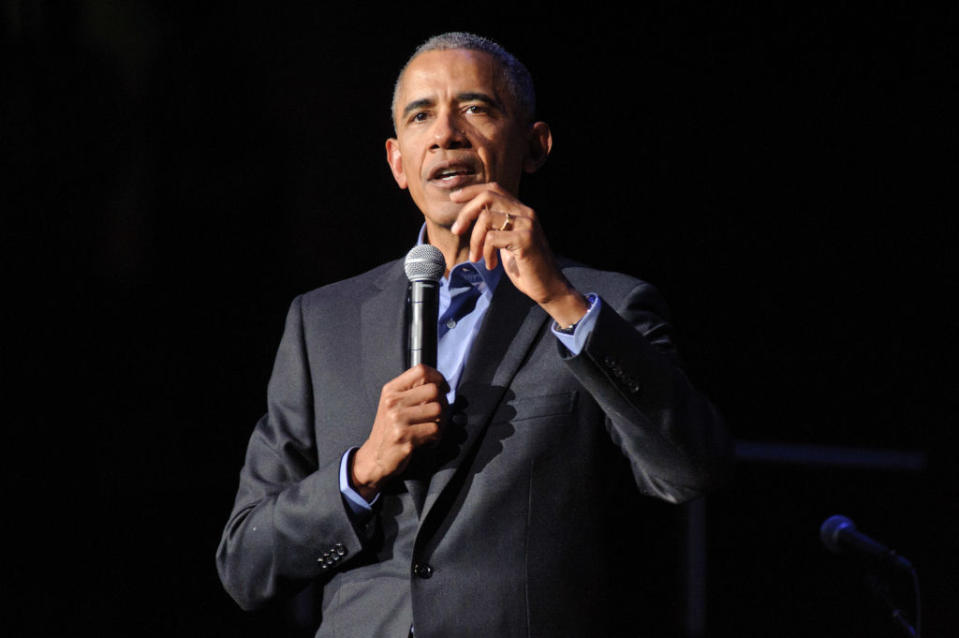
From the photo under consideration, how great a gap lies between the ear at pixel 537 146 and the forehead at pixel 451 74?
0.47 ft

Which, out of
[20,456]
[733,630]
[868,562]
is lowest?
[733,630]

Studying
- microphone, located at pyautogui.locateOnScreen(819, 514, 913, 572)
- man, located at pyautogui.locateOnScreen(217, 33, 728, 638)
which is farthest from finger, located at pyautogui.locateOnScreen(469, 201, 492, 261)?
microphone, located at pyautogui.locateOnScreen(819, 514, 913, 572)

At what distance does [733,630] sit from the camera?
10.8 feet

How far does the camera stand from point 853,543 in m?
2.35

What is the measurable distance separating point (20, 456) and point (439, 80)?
192 centimetres

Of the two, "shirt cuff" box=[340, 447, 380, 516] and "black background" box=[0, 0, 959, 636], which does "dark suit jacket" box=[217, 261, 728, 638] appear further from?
"black background" box=[0, 0, 959, 636]

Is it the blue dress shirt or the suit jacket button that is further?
the blue dress shirt

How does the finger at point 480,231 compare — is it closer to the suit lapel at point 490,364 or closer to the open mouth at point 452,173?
the suit lapel at point 490,364

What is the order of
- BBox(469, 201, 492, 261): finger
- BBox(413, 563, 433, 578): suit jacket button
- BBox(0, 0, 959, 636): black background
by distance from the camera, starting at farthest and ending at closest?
BBox(0, 0, 959, 636): black background, BBox(413, 563, 433, 578): suit jacket button, BBox(469, 201, 492, 261): finger

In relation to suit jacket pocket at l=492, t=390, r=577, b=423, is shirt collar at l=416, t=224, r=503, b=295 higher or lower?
higher

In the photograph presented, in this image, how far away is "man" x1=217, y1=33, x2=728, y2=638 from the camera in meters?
1.52

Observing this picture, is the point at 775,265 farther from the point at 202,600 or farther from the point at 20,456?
the point at 20,456

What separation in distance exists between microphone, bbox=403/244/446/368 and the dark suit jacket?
5.3 inches

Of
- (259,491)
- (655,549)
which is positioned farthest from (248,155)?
(655,549)
